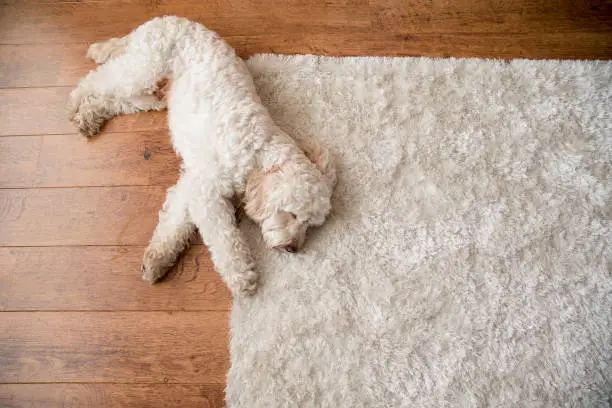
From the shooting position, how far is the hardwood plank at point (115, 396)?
1634 mm

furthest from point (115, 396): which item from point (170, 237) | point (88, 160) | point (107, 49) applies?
point (107, 49)

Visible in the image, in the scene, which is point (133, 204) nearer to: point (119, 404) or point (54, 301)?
point (54, 301)

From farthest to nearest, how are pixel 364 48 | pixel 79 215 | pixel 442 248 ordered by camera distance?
pixel 364 48
pixel 79 215
pixel 442 248

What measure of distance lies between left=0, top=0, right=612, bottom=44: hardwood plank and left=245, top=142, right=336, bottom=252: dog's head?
100cm

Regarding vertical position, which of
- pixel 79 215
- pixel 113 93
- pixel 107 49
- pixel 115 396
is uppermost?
pixel 107 49

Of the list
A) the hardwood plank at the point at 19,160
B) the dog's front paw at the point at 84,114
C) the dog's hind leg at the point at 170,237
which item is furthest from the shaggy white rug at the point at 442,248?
the hardwood plank at the point at 19,160

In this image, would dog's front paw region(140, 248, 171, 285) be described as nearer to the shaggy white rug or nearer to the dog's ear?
the shaggy white rug

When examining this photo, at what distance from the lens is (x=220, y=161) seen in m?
1.74

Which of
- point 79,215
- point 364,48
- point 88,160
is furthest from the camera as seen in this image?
point 364,48

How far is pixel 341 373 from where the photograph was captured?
64.1 inches

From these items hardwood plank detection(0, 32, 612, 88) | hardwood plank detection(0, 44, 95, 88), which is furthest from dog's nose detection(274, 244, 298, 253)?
hardwood plank detection(0, 44, 95, 88)

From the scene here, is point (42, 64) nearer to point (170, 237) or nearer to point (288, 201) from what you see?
point (170, 237)

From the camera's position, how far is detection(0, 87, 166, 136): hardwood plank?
2102mm

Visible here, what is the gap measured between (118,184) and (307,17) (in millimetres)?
1312
